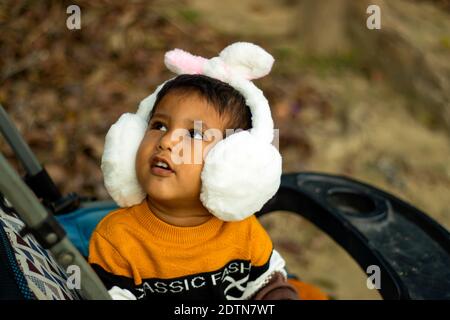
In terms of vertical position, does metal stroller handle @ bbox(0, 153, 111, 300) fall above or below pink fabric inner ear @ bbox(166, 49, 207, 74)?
below

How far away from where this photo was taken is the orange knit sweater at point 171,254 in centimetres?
128

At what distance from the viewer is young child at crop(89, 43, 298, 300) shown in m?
1.24

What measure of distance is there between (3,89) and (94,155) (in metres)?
0.62

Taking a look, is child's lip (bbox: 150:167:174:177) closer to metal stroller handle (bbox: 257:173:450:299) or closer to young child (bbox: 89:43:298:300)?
young child (bbox: 89:43:298:300)

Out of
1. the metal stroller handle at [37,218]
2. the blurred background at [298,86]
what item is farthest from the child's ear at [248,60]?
the blurred background at [298,86]

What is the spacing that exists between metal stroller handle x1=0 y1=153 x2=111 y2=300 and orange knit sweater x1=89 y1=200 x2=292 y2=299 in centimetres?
37

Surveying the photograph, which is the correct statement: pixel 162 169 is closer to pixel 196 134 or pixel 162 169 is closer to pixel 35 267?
pixel 196 134

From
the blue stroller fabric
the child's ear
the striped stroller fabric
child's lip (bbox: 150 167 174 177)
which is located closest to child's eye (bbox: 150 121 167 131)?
child's lip (bbox: 150 167 174 177)

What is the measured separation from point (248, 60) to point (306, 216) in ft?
2.10

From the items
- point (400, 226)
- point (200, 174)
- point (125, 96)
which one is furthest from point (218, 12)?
point (200, 174)

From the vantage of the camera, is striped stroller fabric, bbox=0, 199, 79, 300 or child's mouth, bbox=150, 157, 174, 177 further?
child's mouth, bbox=150, 157, 174, 177

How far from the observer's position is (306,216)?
6.00 ft

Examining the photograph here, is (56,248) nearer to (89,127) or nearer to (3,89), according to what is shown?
(89,127)

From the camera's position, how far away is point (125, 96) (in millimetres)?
3258
